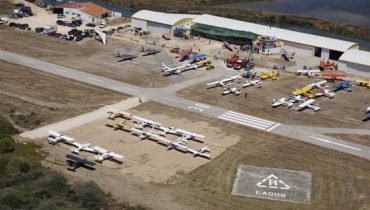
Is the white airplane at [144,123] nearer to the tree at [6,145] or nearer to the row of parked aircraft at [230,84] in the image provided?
the tree at [6,145]

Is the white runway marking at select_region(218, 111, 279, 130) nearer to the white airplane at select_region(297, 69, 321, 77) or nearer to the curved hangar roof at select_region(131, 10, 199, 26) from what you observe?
the white airplane at select_region(297, 69, 321, 77)

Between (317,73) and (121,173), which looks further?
(317,73)

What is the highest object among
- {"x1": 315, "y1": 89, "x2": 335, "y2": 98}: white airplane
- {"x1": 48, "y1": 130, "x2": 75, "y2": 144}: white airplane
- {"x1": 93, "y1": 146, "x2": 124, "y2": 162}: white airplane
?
{"x1": 315, "y1": 89, "x2": 335, "y2": 98}: white airplane

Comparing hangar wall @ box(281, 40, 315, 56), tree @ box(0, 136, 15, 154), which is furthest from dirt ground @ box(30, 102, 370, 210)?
hangar wall @ box(281, 40, 315, 56)

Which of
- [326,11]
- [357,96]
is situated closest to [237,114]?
[357,96]

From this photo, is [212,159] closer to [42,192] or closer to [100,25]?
[42,192]
